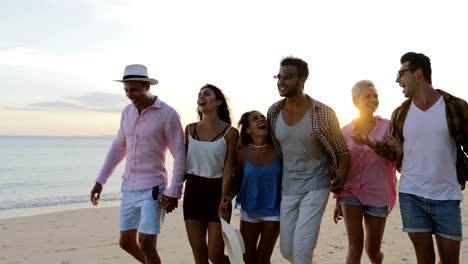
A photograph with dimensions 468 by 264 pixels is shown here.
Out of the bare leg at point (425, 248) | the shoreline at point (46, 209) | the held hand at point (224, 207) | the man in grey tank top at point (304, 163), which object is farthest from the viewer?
the shoreline at point (46, 209)

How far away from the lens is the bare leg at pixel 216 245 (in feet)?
17.3

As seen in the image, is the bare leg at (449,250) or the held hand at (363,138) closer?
the bare leg at (449,250)

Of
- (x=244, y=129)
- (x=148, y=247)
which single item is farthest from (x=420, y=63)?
(x=148, y=247)

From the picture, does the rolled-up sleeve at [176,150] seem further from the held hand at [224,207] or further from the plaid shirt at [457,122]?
the plaid shirt at [457,122]

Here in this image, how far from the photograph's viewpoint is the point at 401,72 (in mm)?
4707

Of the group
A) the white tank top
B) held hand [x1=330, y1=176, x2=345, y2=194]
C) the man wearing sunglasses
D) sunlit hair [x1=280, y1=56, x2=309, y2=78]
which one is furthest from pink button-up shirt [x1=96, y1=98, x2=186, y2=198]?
the man wearing sunglasses

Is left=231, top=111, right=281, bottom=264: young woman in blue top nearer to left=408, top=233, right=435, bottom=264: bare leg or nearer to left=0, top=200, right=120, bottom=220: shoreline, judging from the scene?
left=408, top=233, right=435, bottom=264: bare leg

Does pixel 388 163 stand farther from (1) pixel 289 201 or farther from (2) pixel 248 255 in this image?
(2) pixel 248 255

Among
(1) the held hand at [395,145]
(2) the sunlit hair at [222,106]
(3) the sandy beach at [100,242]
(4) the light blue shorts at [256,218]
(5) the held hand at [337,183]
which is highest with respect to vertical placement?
(2) the sunlit hair at [222,106]

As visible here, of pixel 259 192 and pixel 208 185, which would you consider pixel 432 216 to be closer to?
pixel 259 192

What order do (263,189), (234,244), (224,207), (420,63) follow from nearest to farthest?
1. (420,63)
2. (234,244)
3. (224,207)
4. (263,189)

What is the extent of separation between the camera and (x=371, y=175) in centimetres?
557

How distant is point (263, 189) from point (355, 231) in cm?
113

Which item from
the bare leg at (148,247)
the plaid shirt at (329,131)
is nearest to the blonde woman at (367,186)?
the plaid shirt at (329,131)
